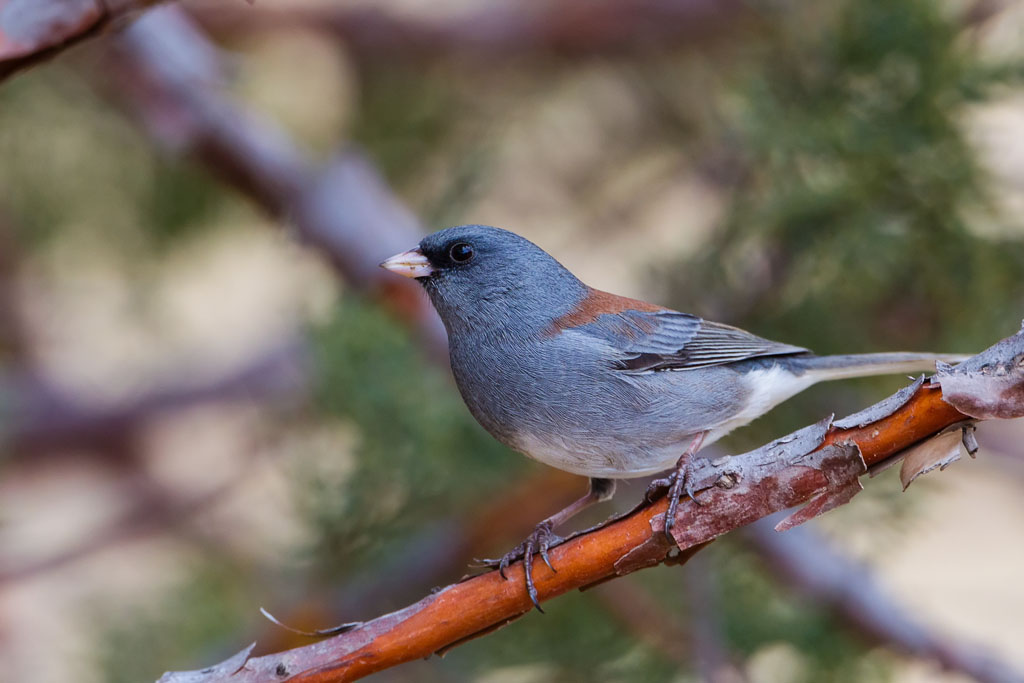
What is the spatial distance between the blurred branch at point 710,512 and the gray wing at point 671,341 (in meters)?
0.45

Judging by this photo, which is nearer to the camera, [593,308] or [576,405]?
[576,405]

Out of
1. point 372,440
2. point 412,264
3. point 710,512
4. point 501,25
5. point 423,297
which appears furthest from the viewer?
point 501,25

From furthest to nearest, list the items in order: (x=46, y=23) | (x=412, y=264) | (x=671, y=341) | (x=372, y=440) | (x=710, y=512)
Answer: (x=372, y=440), (x=671, y=341), (x=412, y=264), (x=46, y=23), (x=710, y=512)

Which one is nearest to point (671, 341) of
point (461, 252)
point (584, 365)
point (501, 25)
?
point (584, 365)

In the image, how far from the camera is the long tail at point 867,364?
1668 mm

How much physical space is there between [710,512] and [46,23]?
1024mm

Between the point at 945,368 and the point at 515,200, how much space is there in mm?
3083

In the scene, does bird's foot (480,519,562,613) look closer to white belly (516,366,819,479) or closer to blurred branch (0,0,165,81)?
white belly (516,366,819,479)

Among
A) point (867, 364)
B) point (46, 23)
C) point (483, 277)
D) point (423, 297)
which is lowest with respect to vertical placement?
point (867, 364)

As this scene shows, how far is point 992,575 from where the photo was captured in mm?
3705

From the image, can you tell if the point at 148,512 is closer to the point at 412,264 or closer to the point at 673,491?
the point at 412,264

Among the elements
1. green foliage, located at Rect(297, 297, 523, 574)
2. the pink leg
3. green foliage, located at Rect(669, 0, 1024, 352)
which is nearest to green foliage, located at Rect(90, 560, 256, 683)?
green foliage, located at Rect(297, 297, 523, 574)

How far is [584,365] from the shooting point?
1.53 m

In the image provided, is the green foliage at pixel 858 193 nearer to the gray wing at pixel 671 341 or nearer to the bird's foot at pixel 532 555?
the gray wing at pixel 671 341
